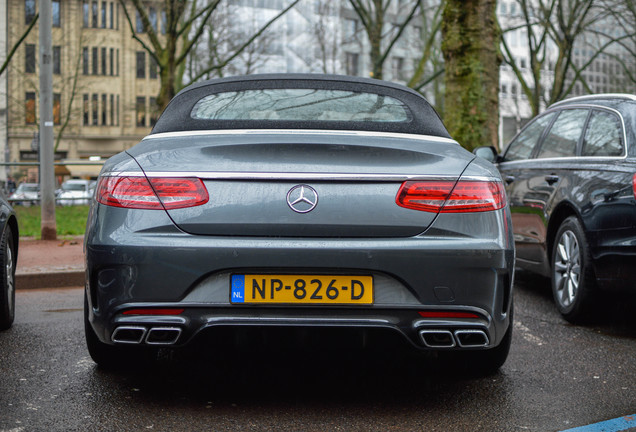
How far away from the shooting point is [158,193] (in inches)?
139

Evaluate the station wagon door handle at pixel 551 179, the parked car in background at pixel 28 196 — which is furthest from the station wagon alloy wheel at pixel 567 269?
the parked car in background at pixel 28 196

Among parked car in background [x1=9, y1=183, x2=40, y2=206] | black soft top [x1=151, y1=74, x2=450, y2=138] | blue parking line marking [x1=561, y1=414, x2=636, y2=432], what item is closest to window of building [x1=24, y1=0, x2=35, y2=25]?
parked car in background [x1=9, y1=183, x2=40, y2=206]

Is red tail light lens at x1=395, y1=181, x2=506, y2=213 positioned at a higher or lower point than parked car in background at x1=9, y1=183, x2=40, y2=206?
higher

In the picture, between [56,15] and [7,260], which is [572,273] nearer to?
[7,260]

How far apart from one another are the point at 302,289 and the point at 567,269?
10.6ft

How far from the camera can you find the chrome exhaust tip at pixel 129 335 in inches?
139

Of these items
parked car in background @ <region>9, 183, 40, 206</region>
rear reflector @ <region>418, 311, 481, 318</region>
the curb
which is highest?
rear reflector @ <region>418, 311, 481, 318</region>

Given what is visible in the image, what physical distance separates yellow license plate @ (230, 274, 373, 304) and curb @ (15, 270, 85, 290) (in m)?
5.10

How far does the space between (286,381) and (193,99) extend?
1.50m

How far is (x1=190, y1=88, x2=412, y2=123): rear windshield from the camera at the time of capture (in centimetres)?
428

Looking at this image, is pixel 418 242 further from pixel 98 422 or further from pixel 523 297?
pixel 523 297

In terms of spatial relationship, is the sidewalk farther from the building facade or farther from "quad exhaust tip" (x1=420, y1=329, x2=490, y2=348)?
the building facade

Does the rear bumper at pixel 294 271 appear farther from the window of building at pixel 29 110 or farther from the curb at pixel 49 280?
the window of building at pixel 29 110

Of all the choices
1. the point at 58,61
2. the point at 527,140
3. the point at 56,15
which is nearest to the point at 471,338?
the point at 527,140
